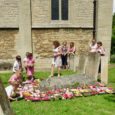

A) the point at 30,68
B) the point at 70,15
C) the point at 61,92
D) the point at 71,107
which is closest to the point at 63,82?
the point at 61,92

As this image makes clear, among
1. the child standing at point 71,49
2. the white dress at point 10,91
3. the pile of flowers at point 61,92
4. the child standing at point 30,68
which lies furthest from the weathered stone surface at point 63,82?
the child standing at point 71,49

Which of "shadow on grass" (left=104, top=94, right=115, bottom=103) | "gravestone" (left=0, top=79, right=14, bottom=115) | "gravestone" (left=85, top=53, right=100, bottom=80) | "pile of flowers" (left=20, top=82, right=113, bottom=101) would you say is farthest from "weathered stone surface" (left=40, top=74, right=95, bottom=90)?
"gravestone" (left=0, top=79, right=14, bottom=115)

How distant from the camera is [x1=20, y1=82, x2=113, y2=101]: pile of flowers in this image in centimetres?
1062

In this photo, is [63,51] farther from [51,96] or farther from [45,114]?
[45,114]

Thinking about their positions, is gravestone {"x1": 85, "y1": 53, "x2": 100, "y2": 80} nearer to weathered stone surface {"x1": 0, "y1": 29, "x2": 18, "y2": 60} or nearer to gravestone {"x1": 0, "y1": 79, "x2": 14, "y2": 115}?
weathered stone surface {"x1": 0, "y1": 29, "x2": 18, "y2": 60}

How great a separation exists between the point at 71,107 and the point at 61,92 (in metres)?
1.70

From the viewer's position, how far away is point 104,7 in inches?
861

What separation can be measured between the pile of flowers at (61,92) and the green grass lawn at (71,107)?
30cm

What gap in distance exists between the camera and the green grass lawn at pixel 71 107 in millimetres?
9062

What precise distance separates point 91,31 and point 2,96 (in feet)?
58.5

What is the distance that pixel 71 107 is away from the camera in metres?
9.60

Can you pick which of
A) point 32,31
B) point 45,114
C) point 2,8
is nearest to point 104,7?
point 32,31

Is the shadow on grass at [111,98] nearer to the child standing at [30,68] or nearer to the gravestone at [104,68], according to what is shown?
the gravestone at [104,68]

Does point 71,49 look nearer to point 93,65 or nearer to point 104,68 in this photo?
point 93,65
